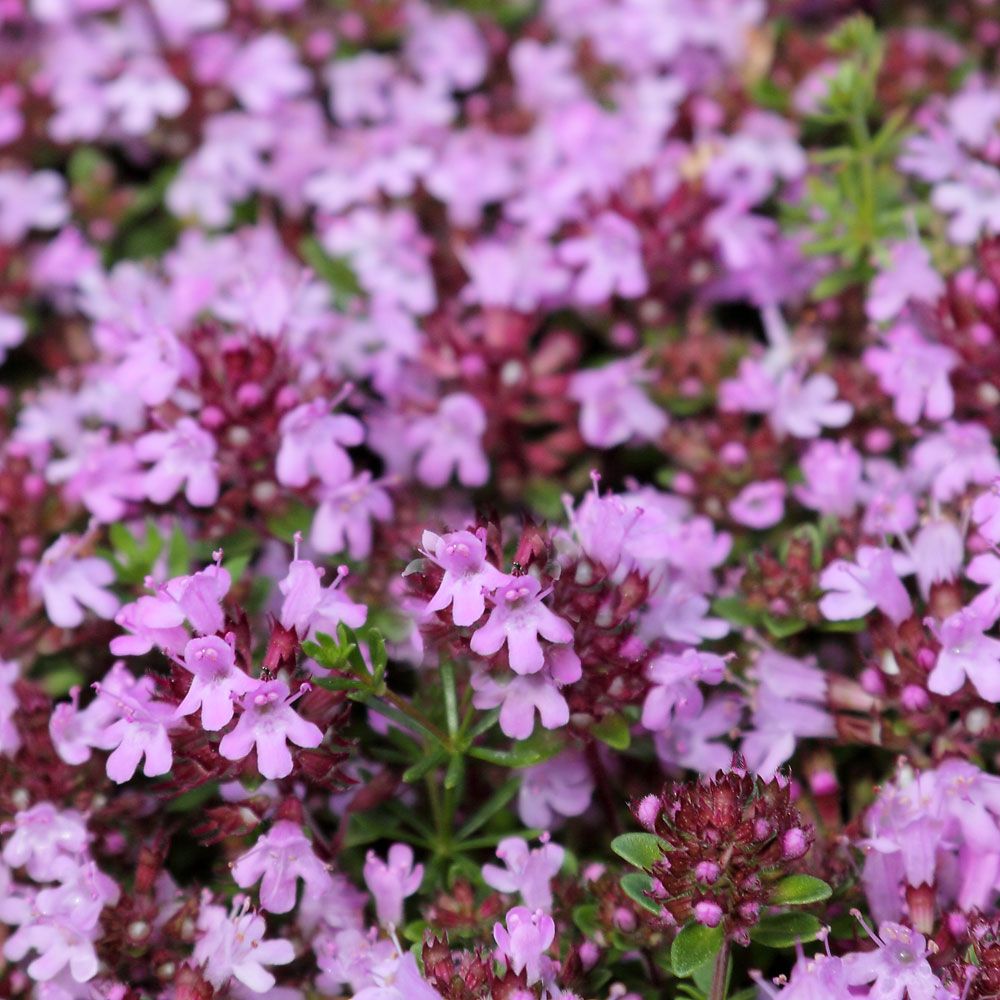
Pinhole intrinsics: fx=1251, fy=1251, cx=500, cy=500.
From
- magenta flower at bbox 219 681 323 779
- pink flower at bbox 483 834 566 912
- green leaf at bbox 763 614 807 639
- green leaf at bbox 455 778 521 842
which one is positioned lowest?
green leaf at bbox 455 778 521 842

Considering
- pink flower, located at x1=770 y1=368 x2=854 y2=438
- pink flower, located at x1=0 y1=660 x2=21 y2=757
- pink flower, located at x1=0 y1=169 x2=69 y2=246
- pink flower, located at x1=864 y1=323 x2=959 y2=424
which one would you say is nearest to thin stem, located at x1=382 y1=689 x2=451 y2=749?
pink flower, located at x1=0 y1=660 x2=21 y2=757

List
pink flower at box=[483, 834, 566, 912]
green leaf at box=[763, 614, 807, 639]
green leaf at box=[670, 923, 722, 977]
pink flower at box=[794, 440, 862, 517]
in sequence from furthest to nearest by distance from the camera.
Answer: pink flower at box=[794, 440, 862, 517] < green leaf at box=[763, 614, 807, 639] < pink flower at box=[483, 834, 566, 912] < green leaf at box=[670, 923, 722, 977]

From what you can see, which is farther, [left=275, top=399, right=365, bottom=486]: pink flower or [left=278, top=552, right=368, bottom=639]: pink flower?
[left=275, top=399, right=365, bottom=486]: pink flower

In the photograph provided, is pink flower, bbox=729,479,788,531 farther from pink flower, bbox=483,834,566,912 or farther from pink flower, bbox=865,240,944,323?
pink flower, bbox=483,834,566,912

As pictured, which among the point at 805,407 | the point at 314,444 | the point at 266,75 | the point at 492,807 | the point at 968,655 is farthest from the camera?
the point at 266,75

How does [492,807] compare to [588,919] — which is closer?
[588,919]

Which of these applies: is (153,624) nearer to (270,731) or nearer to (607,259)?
(270,731)

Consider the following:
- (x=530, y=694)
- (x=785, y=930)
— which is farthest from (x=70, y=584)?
(x=785, y=930)

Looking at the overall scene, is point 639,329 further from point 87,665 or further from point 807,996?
point 807,996

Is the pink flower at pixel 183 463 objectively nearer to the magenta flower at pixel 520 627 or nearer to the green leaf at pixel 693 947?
the magenta flower at pixel 520 627
